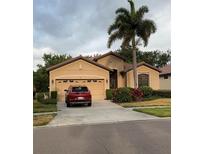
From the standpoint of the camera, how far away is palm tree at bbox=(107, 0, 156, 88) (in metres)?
29.1

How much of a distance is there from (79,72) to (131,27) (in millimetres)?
6519

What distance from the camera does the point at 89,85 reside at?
3019 cm

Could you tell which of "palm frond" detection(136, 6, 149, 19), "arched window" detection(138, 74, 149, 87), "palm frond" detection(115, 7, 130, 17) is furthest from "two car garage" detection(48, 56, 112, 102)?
"palm frond" detection(136, 6, 149, 19)

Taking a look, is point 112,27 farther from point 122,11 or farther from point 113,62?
point 113,62

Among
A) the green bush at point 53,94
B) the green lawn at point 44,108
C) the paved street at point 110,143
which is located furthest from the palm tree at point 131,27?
the paved street at point 110,143

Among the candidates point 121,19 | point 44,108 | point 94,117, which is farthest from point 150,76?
point 94,117

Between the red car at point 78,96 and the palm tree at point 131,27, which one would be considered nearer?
the red car at point 78,96

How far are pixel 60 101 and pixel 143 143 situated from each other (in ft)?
70.4

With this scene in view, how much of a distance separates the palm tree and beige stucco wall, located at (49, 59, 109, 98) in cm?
280

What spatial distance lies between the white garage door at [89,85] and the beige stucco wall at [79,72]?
0.30 metres

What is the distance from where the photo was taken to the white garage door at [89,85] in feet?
96.4

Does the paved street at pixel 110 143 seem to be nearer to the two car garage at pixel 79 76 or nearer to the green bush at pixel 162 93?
the green bush at pixel 162 93
